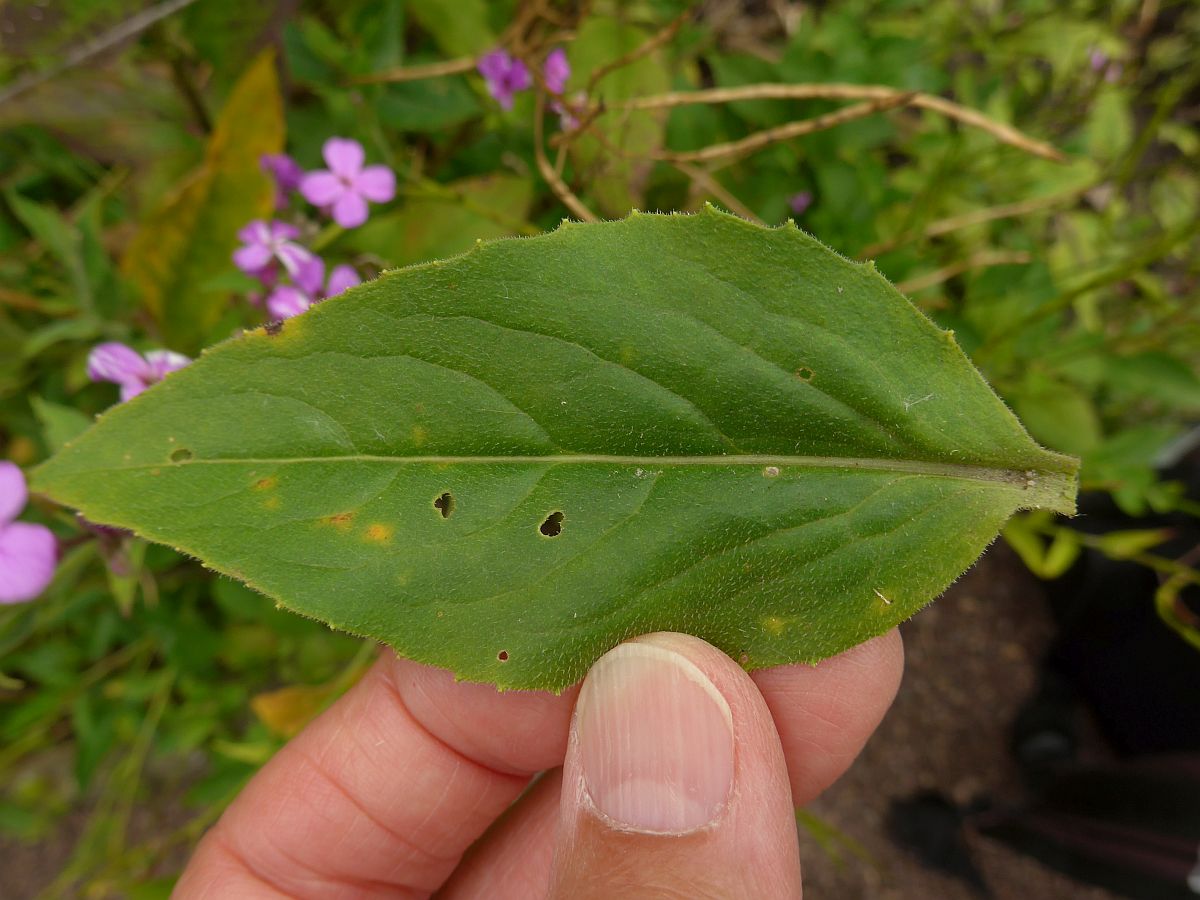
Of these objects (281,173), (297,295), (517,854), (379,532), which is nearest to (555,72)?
(281,173)

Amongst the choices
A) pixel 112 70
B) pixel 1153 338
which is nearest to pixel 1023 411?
pixel 1153 338

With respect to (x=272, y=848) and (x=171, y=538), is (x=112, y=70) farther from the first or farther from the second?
(x=272, y=848)

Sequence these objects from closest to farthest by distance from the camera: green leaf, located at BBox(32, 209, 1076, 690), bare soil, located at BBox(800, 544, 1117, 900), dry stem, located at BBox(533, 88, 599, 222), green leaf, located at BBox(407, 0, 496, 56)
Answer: green leaf, located at BBox(32, 209, 1076, 690), dry stem, located at BBox(533, 88, 599, 222), green leaf, located at BBox(407, 0, 496, 56), bare soil, located at BBox(800, 544, 1117, 900)

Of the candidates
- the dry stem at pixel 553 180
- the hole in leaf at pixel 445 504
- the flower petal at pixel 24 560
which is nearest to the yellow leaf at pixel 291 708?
the flower petal at pixel 24 560

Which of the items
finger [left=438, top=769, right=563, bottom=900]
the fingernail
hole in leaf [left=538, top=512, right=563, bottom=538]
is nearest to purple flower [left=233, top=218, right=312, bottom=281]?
hole in leaf [left=538, top=512, right=563, bottom=538]

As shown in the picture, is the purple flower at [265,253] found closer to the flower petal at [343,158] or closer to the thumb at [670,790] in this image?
the flower petal at [343,158]

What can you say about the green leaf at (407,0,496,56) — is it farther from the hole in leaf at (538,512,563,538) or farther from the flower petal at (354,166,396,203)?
the hole in leaf at (538,512,563,538)

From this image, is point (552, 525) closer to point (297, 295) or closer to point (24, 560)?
point (297, 295)
